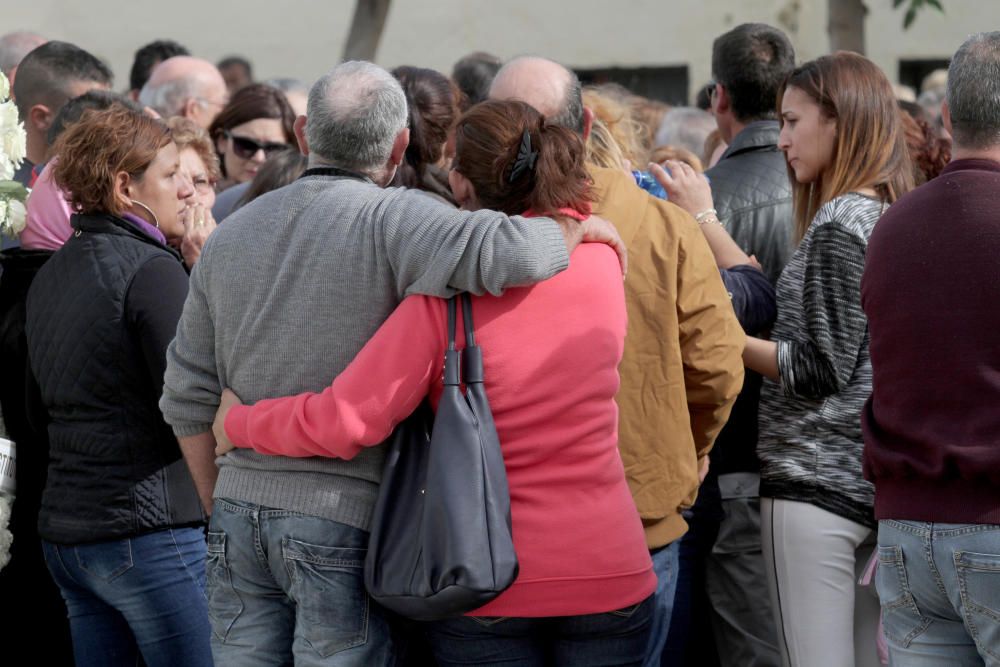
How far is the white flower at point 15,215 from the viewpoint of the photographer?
344cm

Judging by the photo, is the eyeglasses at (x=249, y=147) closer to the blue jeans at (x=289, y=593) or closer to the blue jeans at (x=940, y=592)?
the blue jeans at (x=289, y=593)

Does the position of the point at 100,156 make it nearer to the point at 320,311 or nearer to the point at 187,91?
the point at 320,311

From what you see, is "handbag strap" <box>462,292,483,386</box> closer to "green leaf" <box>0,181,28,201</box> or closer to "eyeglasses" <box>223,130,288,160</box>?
"green leaf" <box>0,181,28,201</box>

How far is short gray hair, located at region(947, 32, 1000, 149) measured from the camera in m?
2.62

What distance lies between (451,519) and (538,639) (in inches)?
15.1

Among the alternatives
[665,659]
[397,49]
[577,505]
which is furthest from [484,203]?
[397,49]

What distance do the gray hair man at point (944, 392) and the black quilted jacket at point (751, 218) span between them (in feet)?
3.61

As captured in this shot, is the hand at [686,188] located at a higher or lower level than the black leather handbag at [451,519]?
higher

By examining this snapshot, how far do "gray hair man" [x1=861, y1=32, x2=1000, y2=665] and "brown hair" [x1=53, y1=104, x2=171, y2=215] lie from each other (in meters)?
1.88

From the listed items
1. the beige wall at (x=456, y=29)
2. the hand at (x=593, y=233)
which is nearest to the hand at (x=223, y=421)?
the hand at (x=593, y=233)

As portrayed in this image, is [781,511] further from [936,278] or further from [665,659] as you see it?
[936,278]

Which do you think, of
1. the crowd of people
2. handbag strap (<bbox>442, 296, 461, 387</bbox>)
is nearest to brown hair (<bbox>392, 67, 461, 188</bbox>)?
the crowd of people

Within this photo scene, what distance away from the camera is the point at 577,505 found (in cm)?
261

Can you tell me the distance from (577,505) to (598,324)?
367 millimetres
